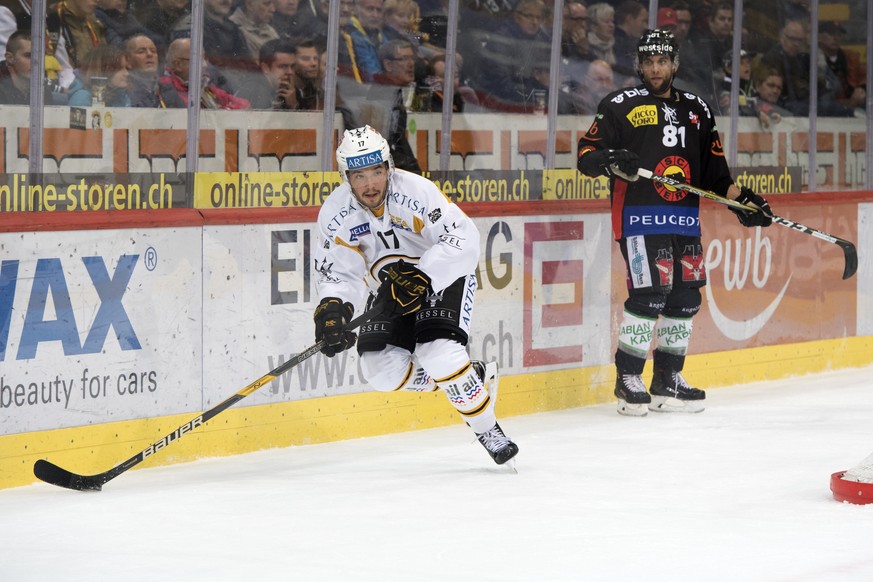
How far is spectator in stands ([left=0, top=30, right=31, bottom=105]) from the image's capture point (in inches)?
180

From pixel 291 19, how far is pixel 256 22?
159mm

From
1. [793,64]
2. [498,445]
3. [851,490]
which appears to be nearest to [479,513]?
[498,445]

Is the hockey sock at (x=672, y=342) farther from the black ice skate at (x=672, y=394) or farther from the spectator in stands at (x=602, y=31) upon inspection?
the spectator in stands at (x=602, y=31)

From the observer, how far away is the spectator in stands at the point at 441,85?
19.4 feet

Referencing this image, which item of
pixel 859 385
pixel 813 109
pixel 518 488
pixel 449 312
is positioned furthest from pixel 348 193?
pixel 813 109

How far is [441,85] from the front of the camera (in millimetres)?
5953

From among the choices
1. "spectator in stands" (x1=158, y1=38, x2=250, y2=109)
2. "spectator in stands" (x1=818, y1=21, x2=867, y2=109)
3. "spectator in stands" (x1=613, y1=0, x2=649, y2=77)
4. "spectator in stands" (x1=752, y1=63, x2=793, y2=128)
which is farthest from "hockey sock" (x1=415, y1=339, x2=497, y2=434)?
"spectator in stands" (x1=818, y1=21, x2=867, y2=109)

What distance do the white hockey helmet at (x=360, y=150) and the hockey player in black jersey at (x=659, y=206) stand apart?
1559 millimetres

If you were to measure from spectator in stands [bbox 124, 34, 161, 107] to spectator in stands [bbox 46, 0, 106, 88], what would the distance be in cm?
12

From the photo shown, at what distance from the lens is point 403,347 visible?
15.2 ft

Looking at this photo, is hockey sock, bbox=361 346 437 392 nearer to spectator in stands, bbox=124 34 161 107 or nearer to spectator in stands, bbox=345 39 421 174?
spectator in stands, bbox=124 34 161 107

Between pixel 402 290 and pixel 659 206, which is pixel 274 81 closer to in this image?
pixel 402 290

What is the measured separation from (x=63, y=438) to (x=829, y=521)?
2320mm

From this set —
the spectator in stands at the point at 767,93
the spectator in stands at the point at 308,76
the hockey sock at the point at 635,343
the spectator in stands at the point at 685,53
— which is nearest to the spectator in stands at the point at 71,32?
the spectator in stands at the point at 308,76
